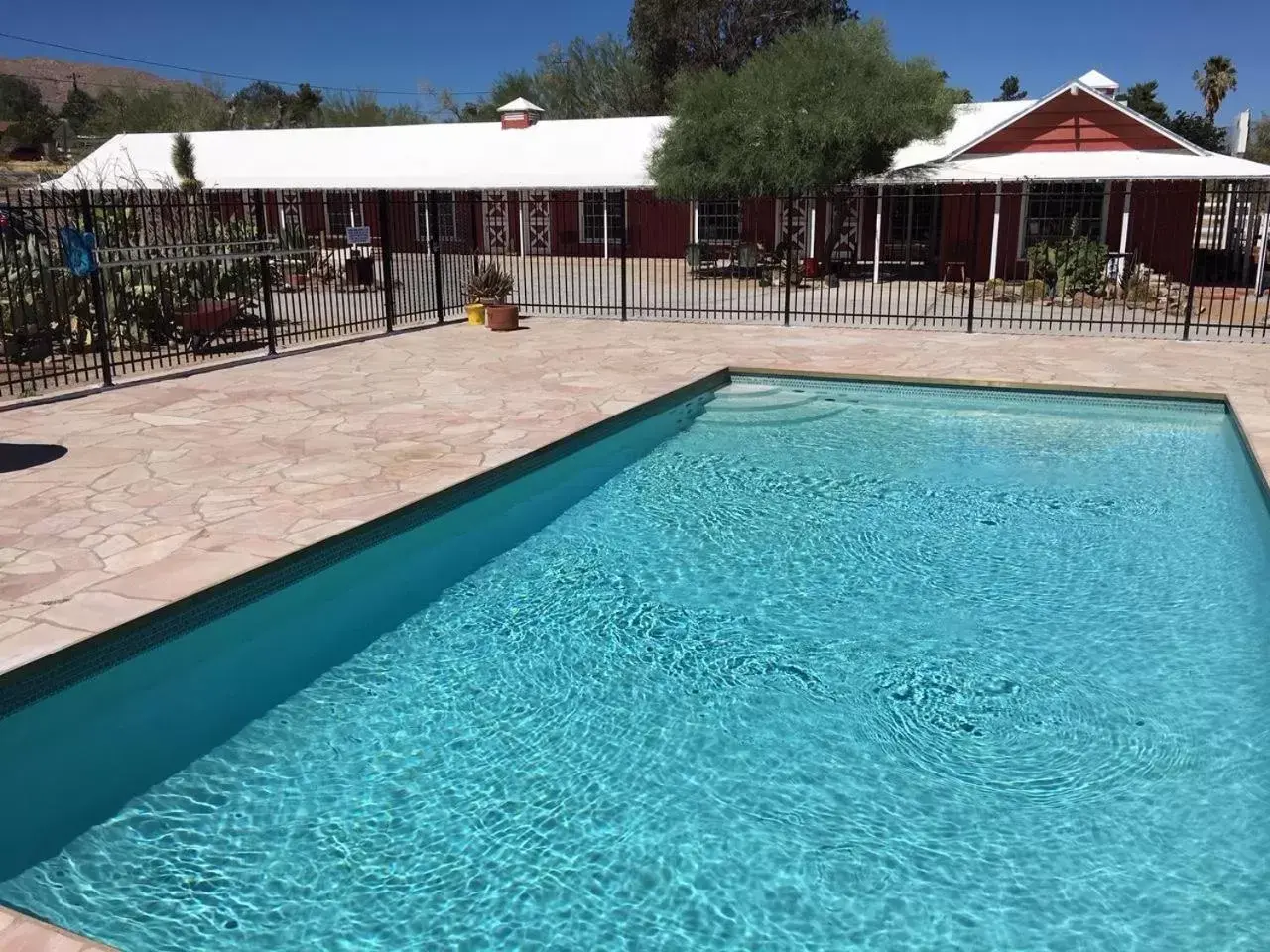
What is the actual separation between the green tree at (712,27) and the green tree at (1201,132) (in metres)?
20.3

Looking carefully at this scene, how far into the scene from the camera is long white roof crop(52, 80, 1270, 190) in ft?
69.5

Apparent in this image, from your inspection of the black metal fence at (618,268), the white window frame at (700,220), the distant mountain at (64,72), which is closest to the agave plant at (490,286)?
the black metal fence at (618,268)

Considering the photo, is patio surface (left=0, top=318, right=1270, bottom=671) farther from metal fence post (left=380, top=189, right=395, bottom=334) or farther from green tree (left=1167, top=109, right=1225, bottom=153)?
green tree (left=1167, top=109, right=1225, bottom=153)

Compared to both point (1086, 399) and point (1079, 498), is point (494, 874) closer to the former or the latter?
point (1079, 498)

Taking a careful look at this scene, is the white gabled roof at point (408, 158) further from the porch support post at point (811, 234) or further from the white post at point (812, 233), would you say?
the white post at point (812, 233)

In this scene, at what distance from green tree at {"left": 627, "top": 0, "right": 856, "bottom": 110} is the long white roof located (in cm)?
1228

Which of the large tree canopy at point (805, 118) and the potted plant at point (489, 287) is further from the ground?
the large tree canopy at point (805, 118)

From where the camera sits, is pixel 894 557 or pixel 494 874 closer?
pixel 494 874

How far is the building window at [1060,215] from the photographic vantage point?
71.1 feet

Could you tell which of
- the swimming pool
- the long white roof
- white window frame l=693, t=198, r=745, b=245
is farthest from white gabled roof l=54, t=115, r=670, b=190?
the swimming pool

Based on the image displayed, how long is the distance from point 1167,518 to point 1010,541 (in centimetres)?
135

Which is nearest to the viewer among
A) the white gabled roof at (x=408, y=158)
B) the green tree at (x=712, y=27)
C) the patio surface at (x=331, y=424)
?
the patio surface at (x=331, y=424)

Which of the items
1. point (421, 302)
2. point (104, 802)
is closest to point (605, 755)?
point (104, 802)

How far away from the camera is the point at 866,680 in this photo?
16.3 ft
